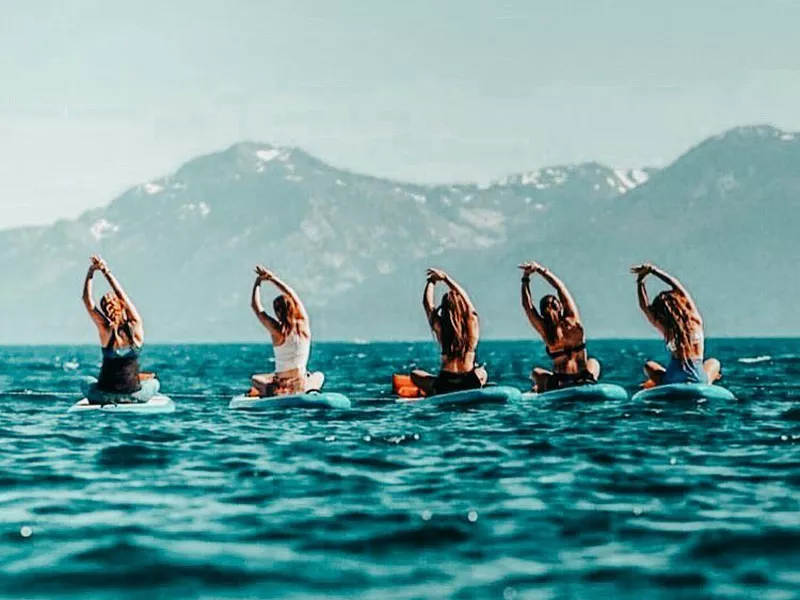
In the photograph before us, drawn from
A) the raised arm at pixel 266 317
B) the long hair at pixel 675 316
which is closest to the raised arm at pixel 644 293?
the long hair at pixel 675 316

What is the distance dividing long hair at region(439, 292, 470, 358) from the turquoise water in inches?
151

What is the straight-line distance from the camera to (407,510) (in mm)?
15055

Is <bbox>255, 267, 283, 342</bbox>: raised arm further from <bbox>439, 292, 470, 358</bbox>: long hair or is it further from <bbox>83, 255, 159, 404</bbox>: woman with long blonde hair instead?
<bbox>439, 292, 470, 358</bbox>: long hair

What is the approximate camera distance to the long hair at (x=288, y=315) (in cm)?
2836

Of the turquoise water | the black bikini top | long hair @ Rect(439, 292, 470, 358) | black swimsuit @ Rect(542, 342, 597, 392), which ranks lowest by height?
the turquoise water

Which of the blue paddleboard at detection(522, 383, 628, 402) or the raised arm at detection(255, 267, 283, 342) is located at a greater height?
the raised arm at detection(255, 267, 283, 342)

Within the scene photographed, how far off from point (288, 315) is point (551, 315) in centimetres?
551

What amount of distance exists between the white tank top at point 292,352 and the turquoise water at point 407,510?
3513mm

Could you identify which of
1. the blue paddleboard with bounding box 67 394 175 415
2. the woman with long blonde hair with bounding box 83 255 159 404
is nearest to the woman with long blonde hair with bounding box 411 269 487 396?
the blue paddleboard with bounding box 67 394 175 415

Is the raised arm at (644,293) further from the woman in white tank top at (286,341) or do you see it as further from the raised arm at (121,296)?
the raised arm at (121,296)

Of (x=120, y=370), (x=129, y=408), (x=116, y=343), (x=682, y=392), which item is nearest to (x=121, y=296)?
(x=116, y=343)

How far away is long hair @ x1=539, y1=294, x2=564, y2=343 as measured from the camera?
95.8ft

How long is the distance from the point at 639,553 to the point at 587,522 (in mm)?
Answer: 1569

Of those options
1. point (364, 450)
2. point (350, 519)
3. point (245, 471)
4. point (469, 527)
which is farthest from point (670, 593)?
point (364, 450)
